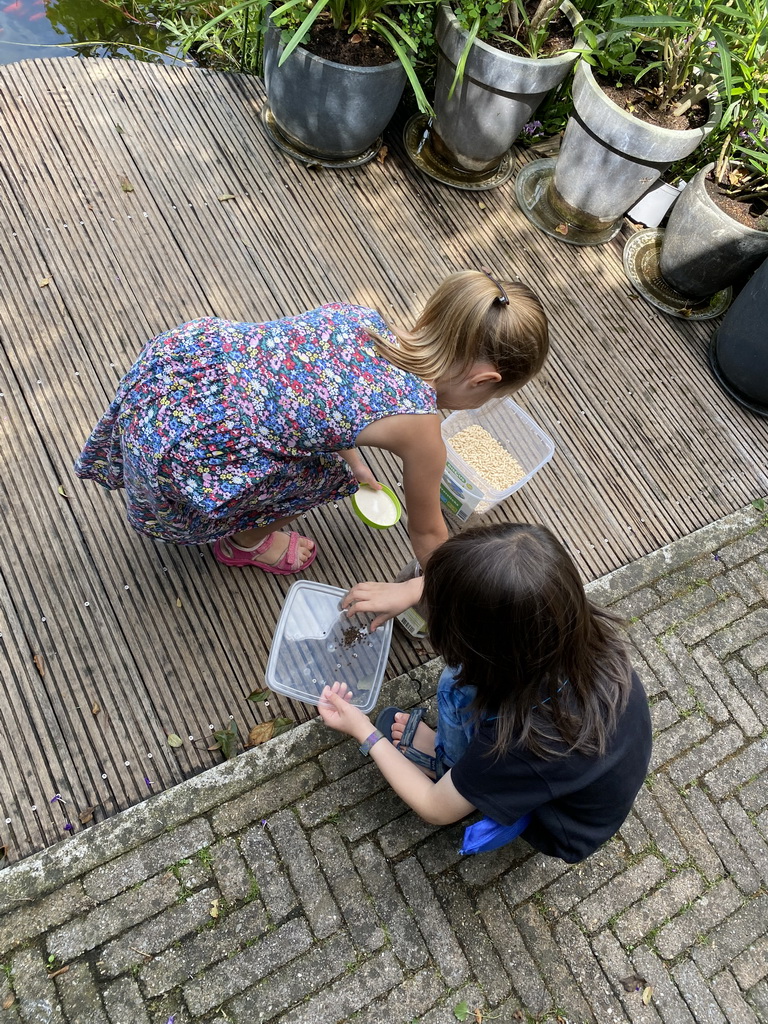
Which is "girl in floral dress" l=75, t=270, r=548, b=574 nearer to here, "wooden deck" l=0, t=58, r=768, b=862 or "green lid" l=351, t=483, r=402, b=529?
"green lid" l=351, t=483, r=402, b=529

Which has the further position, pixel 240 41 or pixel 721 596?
pixel 240 41

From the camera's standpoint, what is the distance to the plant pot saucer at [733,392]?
3.17m

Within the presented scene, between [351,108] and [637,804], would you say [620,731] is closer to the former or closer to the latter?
[637,804]

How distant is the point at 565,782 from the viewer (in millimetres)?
1545

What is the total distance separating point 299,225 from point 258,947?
2709 mm

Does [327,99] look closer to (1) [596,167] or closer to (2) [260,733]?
(1) [596,167]

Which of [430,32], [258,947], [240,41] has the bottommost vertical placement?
[258,947]

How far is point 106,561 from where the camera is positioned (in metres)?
2.31

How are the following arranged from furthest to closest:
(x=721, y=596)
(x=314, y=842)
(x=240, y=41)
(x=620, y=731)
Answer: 1. (x=240, y=41)
2. (x=721, y=596)
3. (x=314, y=842)
4. (x=620, y=731)

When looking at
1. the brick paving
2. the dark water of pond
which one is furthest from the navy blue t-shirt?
the dark water of pond

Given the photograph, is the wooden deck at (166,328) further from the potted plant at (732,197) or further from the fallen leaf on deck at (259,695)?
the potted plant at (732,197)

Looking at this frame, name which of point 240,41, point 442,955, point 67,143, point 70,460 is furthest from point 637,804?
point 240,41

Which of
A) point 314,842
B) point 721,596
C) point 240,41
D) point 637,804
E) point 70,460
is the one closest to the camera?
point 314,842

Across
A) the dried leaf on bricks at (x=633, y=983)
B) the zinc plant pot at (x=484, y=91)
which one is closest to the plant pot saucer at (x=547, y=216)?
the zinc plant pot at (x=484, y=91)
